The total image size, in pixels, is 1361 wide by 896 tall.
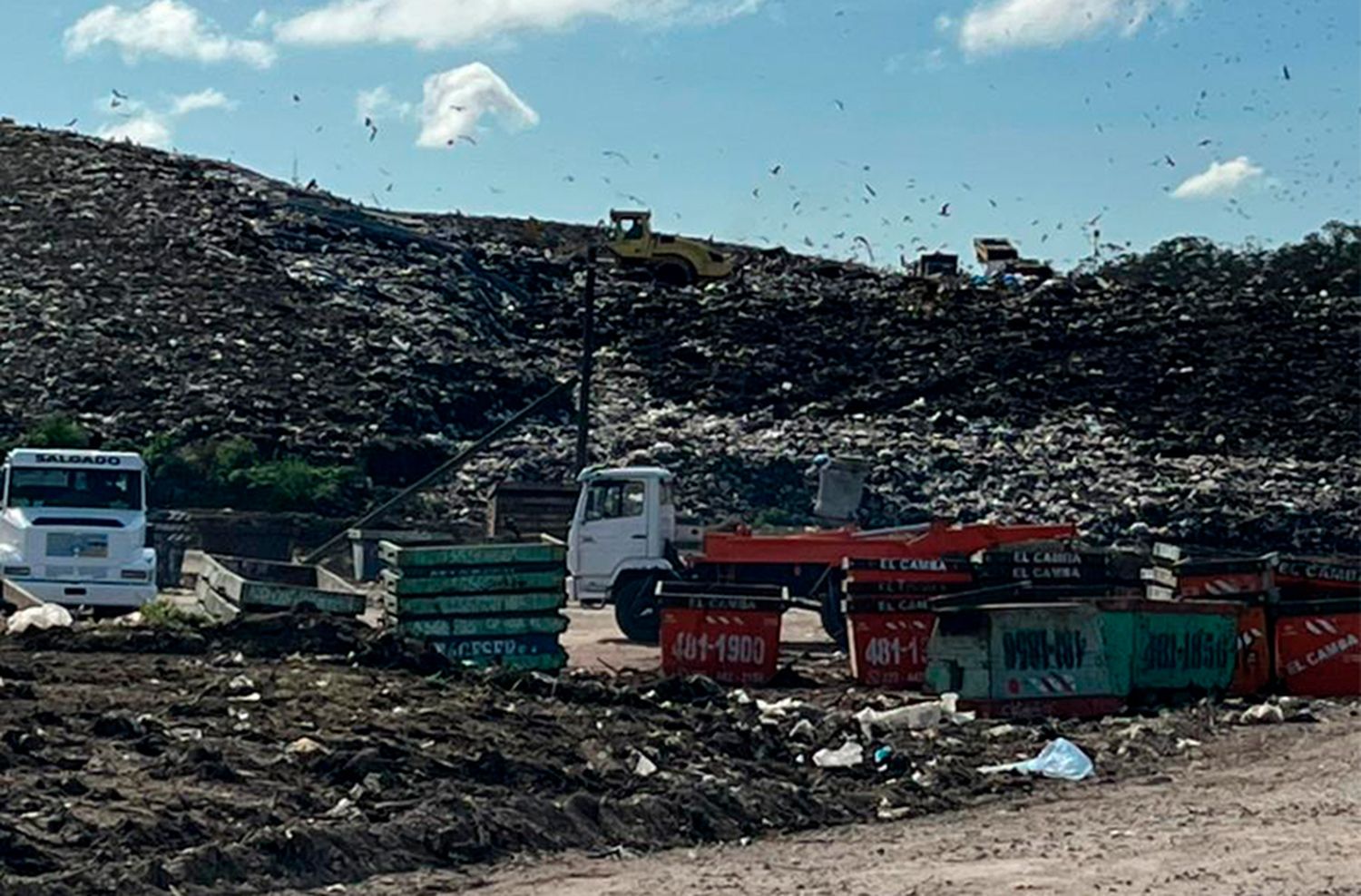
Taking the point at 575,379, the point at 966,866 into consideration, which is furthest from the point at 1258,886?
the point at 575,379

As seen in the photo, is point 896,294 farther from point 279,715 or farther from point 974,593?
point 279,715

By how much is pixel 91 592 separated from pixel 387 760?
10611 millimetres

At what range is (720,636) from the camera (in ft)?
58.7

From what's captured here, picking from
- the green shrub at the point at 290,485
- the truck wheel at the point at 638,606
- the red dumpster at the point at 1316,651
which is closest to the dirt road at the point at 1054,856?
the red dumpster at the point at 1316,651

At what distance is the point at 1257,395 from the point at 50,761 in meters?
38.1

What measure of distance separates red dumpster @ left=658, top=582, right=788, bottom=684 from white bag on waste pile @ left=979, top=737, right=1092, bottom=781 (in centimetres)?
464

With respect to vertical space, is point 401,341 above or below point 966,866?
above

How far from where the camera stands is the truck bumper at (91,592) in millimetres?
20859

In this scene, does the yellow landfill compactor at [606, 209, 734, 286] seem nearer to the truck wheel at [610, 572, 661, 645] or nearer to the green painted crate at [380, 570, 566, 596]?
the truck wheel at [610, 572, 661, 645]

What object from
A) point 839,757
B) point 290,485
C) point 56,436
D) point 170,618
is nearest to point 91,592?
point 170,618

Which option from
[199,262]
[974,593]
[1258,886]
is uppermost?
[199,262]

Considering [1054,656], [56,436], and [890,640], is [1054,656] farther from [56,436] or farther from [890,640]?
[56,436]

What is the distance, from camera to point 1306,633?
1752 centimetres

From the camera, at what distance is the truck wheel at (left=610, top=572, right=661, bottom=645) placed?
23.3 metres
